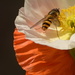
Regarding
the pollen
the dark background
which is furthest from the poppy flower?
the dark background

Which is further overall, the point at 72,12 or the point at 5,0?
the point at 5,0

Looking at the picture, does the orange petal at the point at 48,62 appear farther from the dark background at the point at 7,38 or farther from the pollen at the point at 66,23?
the dark background at the point at 7,38

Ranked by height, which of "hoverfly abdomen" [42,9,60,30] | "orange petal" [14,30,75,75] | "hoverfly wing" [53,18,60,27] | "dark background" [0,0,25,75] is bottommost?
"dark background" [0,0,25,75]

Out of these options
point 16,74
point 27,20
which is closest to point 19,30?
point 27,20

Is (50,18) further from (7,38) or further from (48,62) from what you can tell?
(7,38)

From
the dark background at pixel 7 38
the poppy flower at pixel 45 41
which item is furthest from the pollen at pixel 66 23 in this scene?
the dark background at pixel 7 38

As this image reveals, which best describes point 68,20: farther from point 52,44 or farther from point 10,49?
point 10,49

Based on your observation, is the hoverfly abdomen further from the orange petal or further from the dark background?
the dark background
